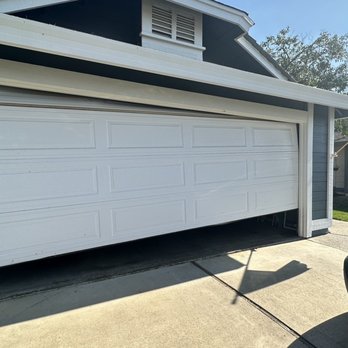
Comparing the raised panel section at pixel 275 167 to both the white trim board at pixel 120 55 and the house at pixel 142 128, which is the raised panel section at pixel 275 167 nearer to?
the house at pixel 142 128

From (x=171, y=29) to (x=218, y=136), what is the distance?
81.2 inches

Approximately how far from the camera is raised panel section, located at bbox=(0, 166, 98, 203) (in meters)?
3.10

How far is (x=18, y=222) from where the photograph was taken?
3.15 m

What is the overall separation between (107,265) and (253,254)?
86.9 inches

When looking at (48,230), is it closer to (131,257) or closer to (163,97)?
(131,257)

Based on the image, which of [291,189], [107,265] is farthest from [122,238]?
[291,189]

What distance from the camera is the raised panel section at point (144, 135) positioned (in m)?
3.68

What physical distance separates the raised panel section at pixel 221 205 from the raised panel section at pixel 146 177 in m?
0.51

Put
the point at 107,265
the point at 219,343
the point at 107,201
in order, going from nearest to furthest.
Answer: the point at 219,343
the point at 107,201
the point at 107,265

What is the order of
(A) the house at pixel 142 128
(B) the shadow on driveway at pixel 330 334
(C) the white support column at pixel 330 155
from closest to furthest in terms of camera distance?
(B) the shadow on driveway at pixel 330 334 < (A) the house at pixel 142 128 < (C) the white support column at pixel 330 155

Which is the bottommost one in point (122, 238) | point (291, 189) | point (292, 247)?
point (292, 247)

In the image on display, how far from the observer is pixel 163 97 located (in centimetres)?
373

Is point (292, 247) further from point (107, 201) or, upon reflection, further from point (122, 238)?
point (107, 201)

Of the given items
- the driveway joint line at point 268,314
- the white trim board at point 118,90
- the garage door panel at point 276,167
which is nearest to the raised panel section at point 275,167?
the garage door panel at point 276,167
